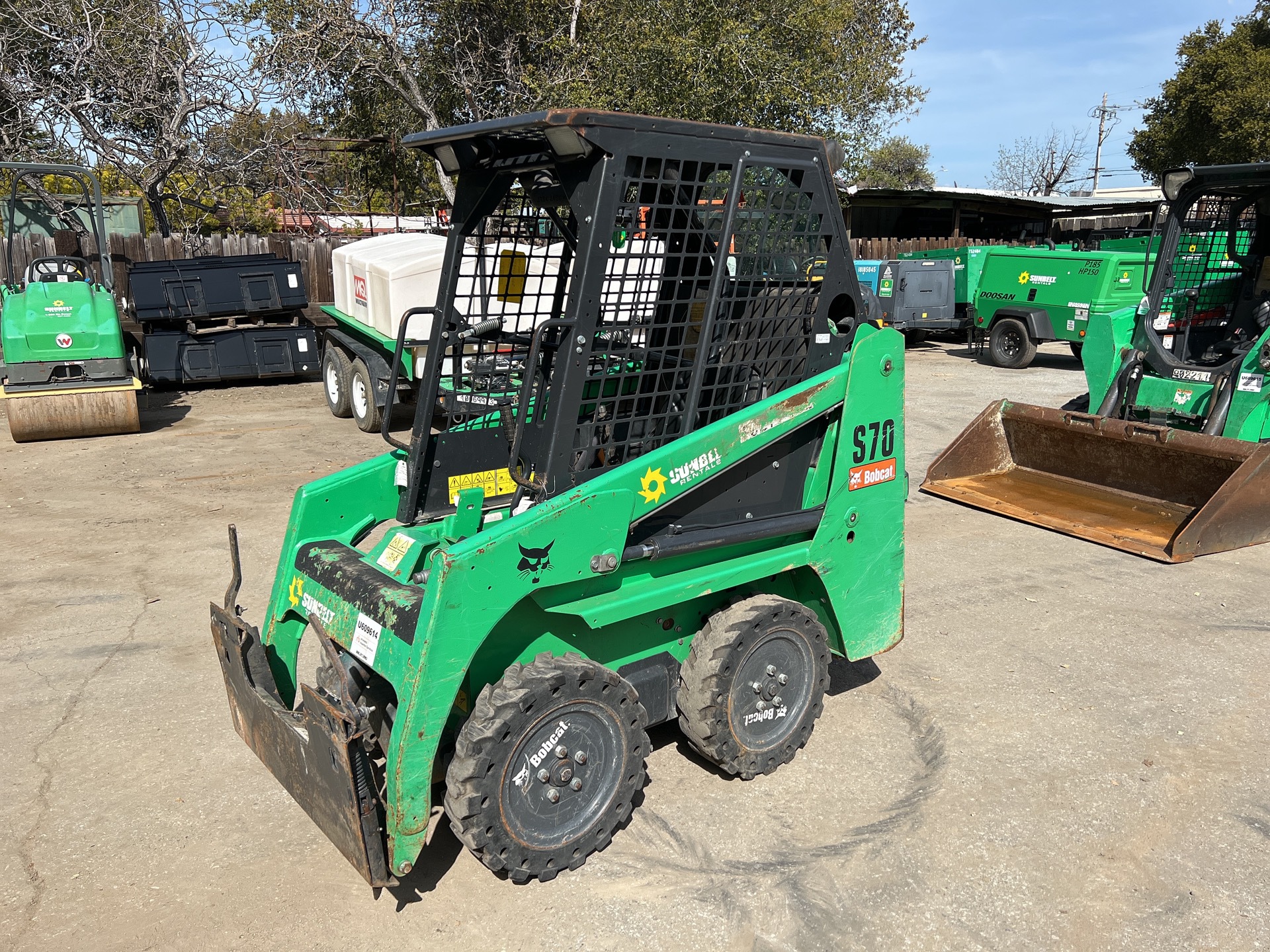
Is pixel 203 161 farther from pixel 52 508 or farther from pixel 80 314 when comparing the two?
pixel 52 508

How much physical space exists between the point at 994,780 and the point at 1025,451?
184 inches

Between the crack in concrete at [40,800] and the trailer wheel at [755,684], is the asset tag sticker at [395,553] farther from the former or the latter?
the crack in concrete at [40,800]

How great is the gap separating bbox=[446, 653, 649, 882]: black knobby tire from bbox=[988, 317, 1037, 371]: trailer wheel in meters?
13.0

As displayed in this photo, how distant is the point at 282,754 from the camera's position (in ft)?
10.3

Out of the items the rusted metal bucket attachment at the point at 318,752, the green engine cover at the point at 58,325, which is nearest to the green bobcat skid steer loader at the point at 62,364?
the green engine cover at the point at 58,325

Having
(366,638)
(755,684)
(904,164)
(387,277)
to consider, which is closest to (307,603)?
(366,638)

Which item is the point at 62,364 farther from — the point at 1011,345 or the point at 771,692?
the point at 1011,345

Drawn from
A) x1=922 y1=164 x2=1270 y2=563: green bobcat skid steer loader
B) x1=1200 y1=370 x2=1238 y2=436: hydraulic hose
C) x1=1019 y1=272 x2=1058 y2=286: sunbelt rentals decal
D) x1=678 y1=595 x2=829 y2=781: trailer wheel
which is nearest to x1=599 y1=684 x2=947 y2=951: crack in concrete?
x1=678 y1=595 x2=829 y2=781: trailer wheel

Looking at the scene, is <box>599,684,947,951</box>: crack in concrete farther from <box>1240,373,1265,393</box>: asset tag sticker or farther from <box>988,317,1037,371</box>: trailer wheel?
<box>988,317,1037,371</box>: trailer wheel

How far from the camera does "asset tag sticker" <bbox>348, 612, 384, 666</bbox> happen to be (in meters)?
3.07

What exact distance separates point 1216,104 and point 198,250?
26898 mm

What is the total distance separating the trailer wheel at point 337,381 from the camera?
1070 centimetres

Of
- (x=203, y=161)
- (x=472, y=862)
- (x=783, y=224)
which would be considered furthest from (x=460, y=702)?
(x=203, y=161)

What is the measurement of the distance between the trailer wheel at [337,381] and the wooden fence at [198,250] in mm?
3950
